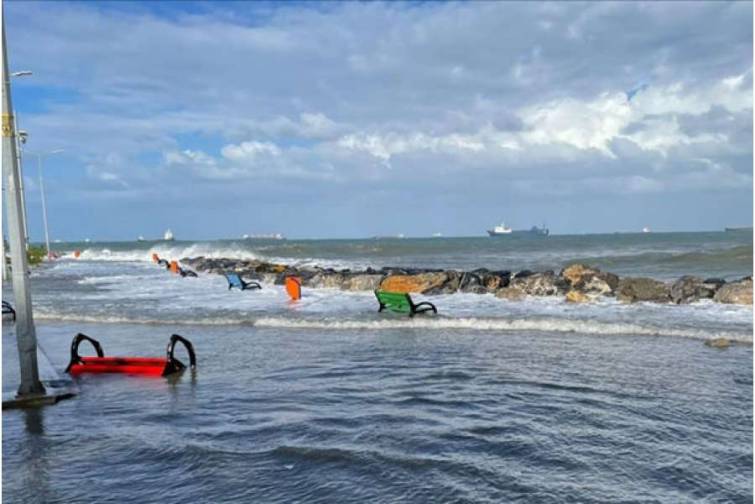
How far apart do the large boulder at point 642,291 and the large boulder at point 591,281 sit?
73 centimetres

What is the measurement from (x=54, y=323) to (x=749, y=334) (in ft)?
56.9

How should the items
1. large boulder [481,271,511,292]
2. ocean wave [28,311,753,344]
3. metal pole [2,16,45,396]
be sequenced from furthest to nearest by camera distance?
1. large boulder [481,271,511,292]
2. ocean wave [28,311,753,344]
3. metal pole [2,16,45,396]

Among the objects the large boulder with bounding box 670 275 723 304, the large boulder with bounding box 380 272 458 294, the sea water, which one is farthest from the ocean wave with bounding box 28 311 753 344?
the large boulder with bounding box 380 272 458 294

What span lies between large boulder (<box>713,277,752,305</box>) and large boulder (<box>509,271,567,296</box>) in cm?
497

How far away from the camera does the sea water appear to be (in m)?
5.29

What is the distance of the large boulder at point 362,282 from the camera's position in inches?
1070

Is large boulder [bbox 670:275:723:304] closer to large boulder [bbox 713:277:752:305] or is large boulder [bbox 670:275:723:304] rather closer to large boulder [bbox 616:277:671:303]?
large boulder [bbox 616:277:671:303]

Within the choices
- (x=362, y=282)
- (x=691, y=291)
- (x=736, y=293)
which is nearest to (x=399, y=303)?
(x=691, y=291)

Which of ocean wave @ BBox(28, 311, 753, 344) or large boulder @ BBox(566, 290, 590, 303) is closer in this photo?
ocean wave @ BBox(28, 311, 753, 344)

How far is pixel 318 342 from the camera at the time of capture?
532 inches

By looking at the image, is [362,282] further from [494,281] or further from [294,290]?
[494,281]

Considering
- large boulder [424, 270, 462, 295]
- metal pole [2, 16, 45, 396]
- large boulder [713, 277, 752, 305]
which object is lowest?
large boulder [713, 277, 752, 305]

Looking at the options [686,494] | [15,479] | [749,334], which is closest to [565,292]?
[749,334]

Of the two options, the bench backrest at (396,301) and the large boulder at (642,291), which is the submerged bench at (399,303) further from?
the large boulder at (642,291)
